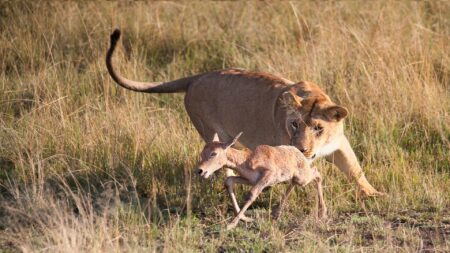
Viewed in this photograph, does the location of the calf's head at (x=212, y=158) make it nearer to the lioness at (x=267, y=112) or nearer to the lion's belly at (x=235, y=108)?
the lioness at (x=267, y=112)

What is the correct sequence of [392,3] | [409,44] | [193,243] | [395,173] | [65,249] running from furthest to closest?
[392,3] → [409,44] → [395,173] → [193,243] → [65,249]

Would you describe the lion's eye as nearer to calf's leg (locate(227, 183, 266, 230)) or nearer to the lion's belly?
the lion's belly

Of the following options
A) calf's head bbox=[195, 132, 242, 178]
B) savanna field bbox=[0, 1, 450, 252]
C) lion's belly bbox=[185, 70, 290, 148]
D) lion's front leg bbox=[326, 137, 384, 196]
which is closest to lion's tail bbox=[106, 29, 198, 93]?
lion's belly bbox=[185, 70, 290, 148]

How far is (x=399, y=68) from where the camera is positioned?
Answer: 7887 mm

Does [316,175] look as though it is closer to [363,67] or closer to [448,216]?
[448,216]

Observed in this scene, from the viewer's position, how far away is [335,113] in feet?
19.7

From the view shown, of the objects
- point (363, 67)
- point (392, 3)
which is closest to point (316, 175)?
point (363, 67)

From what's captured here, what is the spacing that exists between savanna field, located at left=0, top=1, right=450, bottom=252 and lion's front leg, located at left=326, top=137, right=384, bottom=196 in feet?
0.26

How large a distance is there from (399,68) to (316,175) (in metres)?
2.54

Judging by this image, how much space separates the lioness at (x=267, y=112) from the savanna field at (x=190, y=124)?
7.7 inches

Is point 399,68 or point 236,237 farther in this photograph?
point 399,68

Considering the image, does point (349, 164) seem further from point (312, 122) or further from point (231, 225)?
point (231, 225)

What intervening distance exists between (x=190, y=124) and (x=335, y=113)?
5.18 feet

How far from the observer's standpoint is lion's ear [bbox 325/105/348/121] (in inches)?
234
